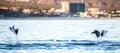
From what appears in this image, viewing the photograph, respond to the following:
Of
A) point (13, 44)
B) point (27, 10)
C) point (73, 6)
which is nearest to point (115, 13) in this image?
point (73, 6)

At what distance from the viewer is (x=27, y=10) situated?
95.1m

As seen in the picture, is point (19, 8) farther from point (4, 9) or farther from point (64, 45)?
point (64, 45)

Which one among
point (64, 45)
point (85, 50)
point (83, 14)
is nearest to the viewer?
point (85, 50)

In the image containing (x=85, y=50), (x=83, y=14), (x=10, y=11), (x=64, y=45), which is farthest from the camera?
(x=83, y=14)

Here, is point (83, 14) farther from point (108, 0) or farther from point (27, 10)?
point (27, 10)

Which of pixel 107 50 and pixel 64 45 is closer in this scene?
pixel 107 50

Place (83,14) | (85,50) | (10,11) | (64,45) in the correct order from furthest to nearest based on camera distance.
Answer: (83,14)
(10,11)
(64,45)
(85,50)

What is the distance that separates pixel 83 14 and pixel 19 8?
12791mm

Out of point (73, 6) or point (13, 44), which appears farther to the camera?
point (73, 6)

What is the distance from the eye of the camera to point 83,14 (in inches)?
3969

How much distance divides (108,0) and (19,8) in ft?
53.5

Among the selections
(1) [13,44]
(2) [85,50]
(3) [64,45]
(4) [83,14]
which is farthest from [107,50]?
(4) [83,14]

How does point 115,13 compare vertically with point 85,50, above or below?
below

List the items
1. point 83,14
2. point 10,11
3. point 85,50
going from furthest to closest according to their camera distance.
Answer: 1. point 83,14
2. point 10,11
3. point 85,50
